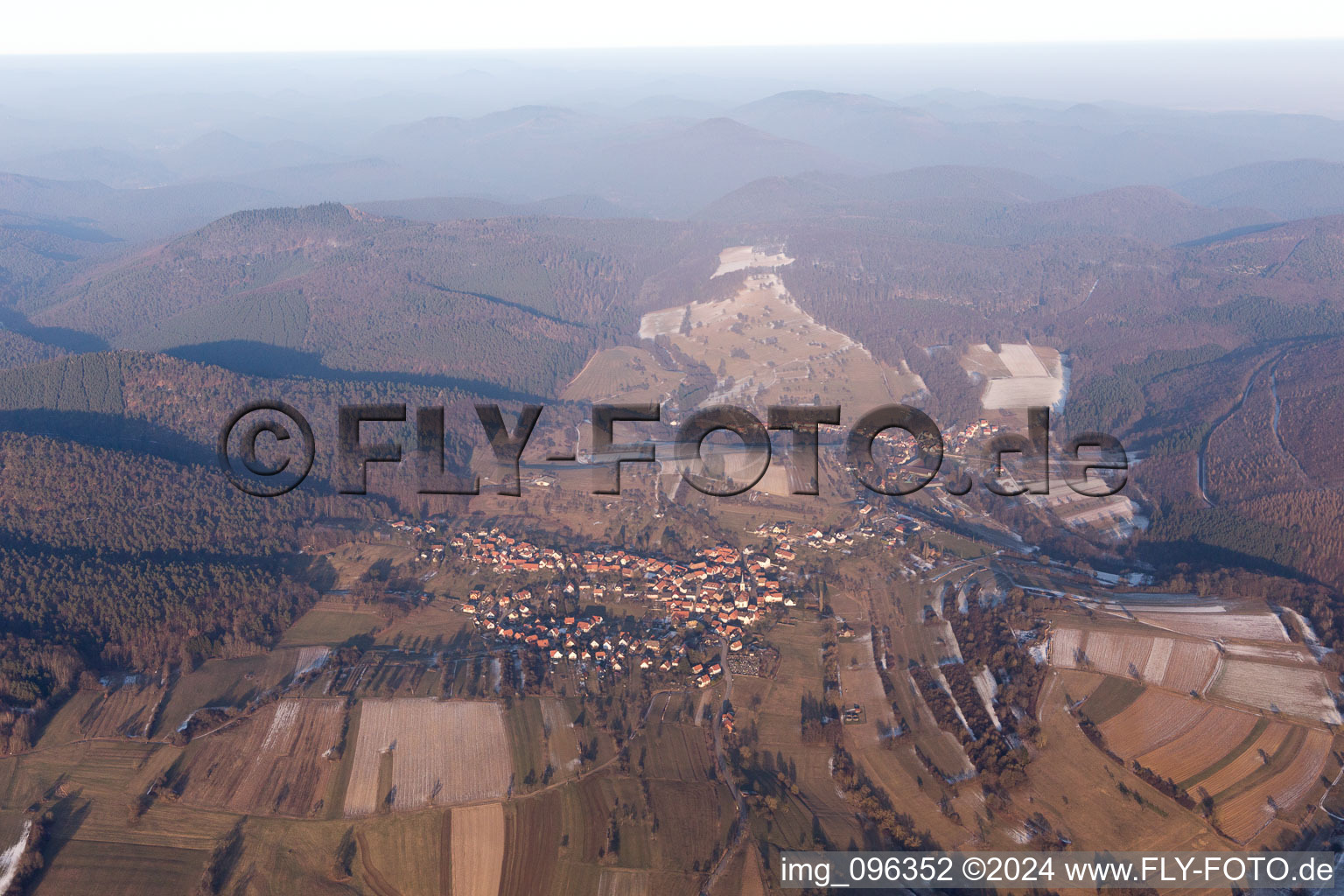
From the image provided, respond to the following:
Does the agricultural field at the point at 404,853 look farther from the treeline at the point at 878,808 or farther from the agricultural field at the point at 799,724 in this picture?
the treeline at the point at 878,808

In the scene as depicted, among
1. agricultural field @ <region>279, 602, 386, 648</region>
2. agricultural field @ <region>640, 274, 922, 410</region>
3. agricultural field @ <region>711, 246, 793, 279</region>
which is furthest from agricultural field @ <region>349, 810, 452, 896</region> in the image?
agricultural field @ <region>711, 246, 793, 279</region>

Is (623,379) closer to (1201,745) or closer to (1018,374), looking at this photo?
(1018,374)

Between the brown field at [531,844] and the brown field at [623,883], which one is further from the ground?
the brown field at [531,844]

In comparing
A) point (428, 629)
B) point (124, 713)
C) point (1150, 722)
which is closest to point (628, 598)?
point (428, 629)

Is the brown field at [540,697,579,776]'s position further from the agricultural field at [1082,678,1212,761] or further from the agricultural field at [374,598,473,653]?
the agricultural field at [1082,678,1212,761]

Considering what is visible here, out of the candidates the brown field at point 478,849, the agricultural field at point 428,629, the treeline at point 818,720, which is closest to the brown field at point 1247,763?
the treeline at point 818,720
